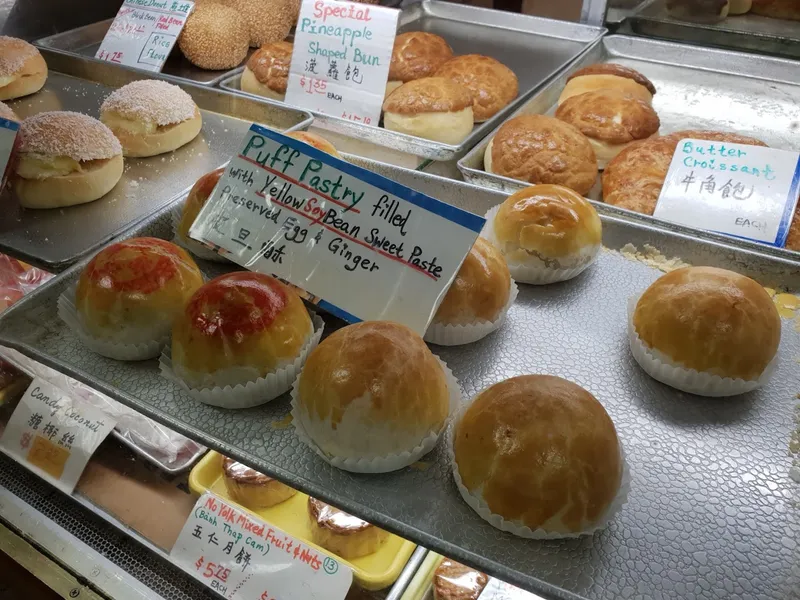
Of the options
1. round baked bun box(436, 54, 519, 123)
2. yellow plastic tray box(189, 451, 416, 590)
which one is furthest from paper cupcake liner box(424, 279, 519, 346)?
round baked bun box(436, 54, 519, 123)

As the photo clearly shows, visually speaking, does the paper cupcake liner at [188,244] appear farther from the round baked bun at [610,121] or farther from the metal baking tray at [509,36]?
the round baked bun at [610,121]

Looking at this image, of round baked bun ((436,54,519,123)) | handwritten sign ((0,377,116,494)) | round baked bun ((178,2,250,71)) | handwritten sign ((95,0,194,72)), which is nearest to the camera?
handwritten sign ((0,377,116,494))

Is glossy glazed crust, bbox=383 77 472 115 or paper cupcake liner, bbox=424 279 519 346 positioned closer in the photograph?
paper cupcake liner, bbox=424 279 519 346

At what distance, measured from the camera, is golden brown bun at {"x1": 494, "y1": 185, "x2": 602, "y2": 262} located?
1.44 meters

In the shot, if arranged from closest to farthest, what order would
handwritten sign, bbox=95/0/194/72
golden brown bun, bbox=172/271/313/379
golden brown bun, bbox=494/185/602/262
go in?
golden brown bun, bbox=172/271/313/379, golden brown bun, bbox=494/185/602/262, handwritten sign, bbox=95/0/194/72

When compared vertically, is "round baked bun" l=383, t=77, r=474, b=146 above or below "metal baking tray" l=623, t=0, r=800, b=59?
below

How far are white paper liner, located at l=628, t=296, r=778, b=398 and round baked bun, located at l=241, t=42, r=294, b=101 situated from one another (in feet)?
5.81

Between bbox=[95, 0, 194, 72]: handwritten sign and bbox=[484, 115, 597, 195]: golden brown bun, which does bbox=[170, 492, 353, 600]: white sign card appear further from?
bbox=[95, 0, 194, 72]: handwritten sign

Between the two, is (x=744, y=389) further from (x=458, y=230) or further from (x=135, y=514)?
(x=135, y=514)

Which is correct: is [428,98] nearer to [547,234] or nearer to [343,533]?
[547,234]

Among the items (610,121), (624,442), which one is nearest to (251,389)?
(624,442)

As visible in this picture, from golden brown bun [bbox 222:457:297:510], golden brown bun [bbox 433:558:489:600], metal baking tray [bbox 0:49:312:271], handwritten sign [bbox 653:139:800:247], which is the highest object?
handwritten sign [bbox 653:139:800:247]

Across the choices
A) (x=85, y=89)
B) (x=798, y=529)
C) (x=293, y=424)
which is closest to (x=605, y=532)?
(x=798, y=529)

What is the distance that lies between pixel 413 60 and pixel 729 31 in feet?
4.28
